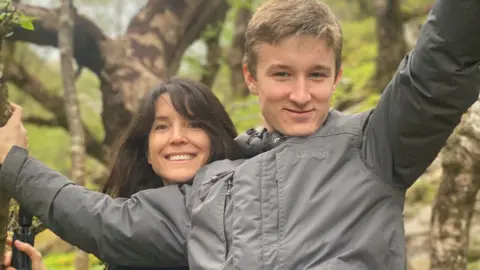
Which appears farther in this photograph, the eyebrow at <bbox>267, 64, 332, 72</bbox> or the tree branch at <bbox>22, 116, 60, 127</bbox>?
the tree branch at <bbox>22, 116, 60, 127</bbox>

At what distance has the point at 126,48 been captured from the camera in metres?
6.02

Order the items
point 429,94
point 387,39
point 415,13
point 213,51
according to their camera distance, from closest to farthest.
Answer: point 429,94
point 213,51
point 387,39
point 415,13

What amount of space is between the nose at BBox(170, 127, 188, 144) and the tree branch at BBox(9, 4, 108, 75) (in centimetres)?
366

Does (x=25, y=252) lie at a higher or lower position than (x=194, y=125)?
lower

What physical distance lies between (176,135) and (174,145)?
0.13 ft

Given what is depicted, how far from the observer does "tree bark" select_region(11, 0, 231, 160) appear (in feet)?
19.0

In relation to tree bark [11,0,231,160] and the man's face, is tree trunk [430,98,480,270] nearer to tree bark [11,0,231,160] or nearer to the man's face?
the man's face

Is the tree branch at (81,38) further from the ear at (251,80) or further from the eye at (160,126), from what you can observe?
the ear at (251,80)

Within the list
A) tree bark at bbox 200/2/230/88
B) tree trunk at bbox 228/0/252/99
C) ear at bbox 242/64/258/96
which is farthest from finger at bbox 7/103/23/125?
tree trunk at bbox 228/0/252/99

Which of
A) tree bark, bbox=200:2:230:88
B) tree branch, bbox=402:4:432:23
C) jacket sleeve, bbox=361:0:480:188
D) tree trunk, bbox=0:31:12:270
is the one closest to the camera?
jacket sleeve, bbox=361:0:480:188

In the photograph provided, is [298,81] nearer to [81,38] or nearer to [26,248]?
[26,248]

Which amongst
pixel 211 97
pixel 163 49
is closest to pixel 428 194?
pixel 163 49

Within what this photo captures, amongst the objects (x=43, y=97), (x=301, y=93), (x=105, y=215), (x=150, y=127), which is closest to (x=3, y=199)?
(x=105, y=215)

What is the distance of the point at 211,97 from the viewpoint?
266 cm
